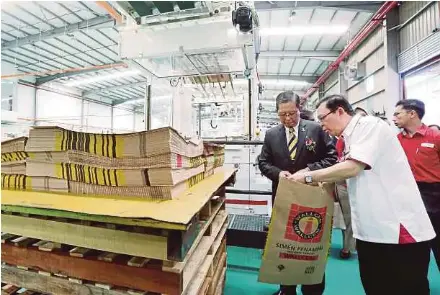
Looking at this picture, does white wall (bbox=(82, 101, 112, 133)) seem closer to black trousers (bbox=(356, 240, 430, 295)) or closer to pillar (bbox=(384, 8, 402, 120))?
pillar (bbox=(384, 8, 402, 120))

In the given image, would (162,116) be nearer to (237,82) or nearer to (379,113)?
(237,82)

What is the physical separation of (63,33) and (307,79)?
1014 centimetres

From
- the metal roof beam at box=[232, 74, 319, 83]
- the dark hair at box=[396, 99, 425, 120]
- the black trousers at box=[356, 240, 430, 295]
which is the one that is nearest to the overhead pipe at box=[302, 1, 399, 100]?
the metal roof beam at box=[232, 74, 319, 83]

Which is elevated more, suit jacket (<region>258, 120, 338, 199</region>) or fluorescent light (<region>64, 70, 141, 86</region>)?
fluorescent light (<region>64, 70, 141, 86</region>)

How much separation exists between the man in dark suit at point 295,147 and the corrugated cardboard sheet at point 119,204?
3.93ft

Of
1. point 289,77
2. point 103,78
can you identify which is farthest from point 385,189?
point 103,78

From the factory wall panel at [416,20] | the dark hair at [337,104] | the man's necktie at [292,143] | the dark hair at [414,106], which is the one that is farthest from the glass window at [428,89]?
the dark hair at [337,104]

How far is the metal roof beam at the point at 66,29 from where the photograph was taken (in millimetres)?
6922

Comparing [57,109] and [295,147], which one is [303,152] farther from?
[57,109]

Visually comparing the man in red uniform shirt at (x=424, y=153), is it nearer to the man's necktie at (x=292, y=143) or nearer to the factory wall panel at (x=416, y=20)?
the man's necktie at (x=292, y=143)

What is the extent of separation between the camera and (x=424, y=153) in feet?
9.43

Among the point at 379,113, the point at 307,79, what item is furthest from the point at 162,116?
the point at 307,79

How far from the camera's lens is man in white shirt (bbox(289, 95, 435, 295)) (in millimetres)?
1534

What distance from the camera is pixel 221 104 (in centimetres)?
588
